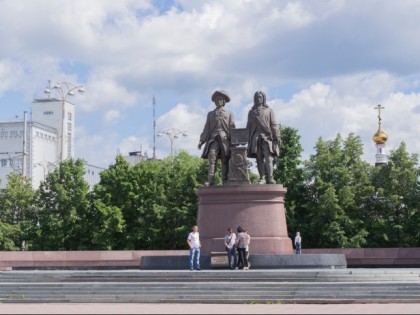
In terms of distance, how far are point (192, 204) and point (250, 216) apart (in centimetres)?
1897

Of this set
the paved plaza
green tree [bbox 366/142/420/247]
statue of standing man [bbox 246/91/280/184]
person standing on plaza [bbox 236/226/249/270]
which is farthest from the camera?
green tree [bbox 366/142/420/247]

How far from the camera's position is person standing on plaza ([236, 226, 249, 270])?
23203mm

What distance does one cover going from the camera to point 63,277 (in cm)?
2223

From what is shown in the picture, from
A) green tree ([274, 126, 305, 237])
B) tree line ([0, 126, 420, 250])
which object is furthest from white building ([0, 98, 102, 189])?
green tree ([274, 126, 305, 237])

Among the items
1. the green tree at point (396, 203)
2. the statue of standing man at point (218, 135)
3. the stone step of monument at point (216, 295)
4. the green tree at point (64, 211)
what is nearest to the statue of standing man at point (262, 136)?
the statue of standing man at point (218, 135)

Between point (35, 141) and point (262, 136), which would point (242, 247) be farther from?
point (35, 141)

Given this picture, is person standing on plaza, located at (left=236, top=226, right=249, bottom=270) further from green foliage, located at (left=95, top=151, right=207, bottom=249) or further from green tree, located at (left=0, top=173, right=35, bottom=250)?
green tree, located at (left=0, top=173, right=35, bottom=250)

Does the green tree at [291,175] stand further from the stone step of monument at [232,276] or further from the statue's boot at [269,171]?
the stone step of monument at [232,276]

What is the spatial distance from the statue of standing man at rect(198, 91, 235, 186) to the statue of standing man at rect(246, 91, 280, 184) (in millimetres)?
713

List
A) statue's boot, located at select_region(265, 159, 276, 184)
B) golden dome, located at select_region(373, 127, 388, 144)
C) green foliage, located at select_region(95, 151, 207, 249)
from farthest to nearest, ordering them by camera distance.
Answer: golden dome, located at select_region(373, 127, 388, 144), green foliage, located at select_region(95, 151, 207, 249), statue's boot, located at select_region(265, 159, 276, 184)

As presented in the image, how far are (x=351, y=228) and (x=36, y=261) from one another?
15.8 meters

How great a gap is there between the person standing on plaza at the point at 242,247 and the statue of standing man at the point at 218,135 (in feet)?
10.6

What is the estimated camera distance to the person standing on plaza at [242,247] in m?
23.2

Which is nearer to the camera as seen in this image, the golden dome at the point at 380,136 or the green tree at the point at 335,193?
the green tree at the point at 335,193
